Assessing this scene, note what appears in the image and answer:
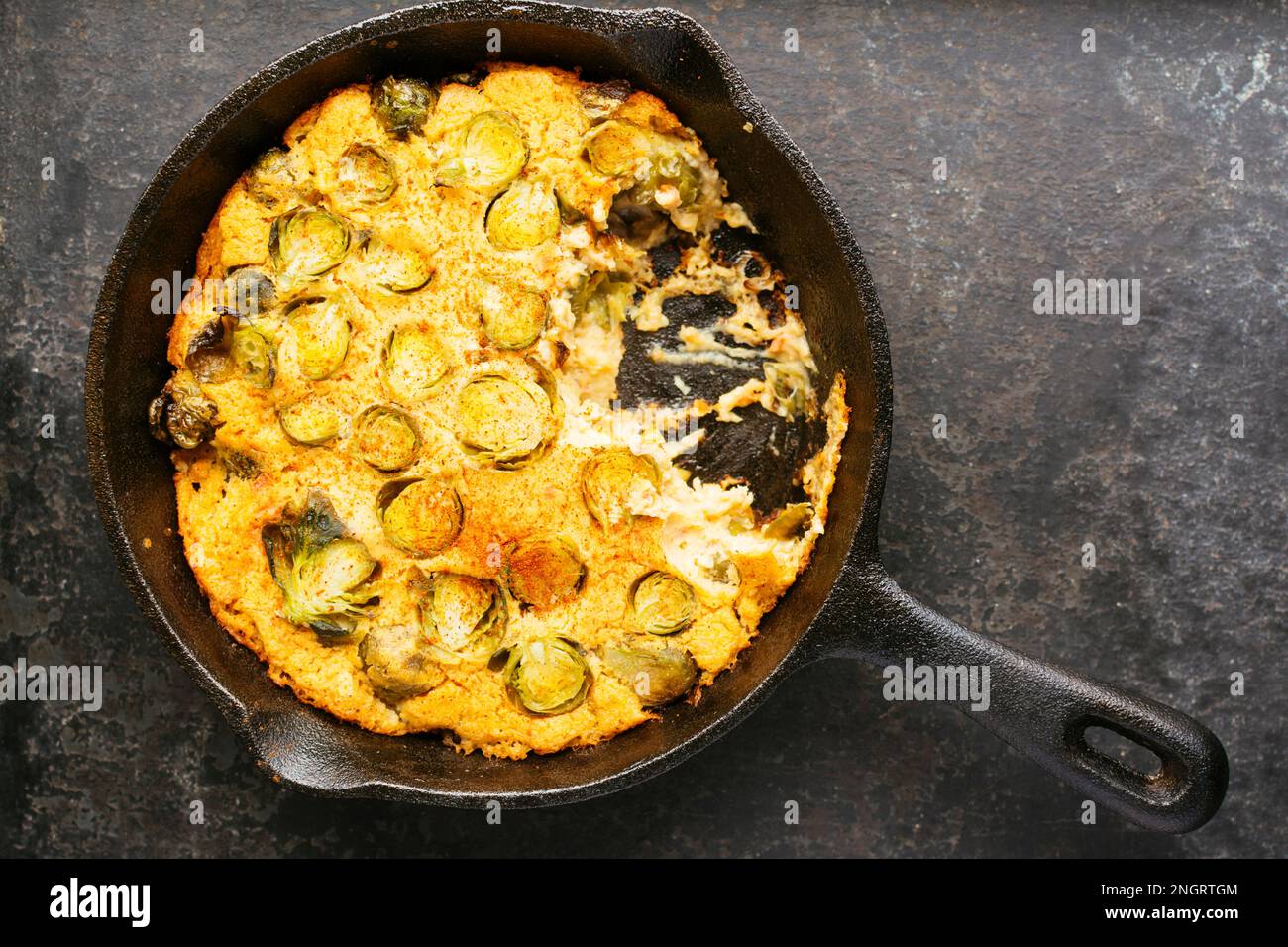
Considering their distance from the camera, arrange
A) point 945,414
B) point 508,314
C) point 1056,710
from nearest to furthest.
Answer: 1. point 1056,710
2. point 508,314
3. point 945,414

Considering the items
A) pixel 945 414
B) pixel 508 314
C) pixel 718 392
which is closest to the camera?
pixel 508 314

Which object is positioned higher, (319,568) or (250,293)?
(250,293)

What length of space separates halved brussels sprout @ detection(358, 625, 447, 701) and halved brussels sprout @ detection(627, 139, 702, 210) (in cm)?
138

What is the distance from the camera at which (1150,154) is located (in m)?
3.44

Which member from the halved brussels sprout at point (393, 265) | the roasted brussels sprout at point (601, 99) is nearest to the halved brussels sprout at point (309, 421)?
the halved brussels sprout at point (393, 265)

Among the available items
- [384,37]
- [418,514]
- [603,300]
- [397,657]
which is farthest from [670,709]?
[384,37]

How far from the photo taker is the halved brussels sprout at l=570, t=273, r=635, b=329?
3031 millimetres

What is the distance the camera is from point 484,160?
2.89 metres

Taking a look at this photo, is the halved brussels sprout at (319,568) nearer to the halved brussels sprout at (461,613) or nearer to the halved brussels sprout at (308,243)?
the halved brussels sprout at (461,613)

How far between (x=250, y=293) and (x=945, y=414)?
2127 millimetres

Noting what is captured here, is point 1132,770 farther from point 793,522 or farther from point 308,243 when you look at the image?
point 308,243

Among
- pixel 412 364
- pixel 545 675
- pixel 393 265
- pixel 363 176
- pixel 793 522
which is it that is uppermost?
pixel 363 176

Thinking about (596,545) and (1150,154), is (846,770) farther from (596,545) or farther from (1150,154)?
(1150,154)
